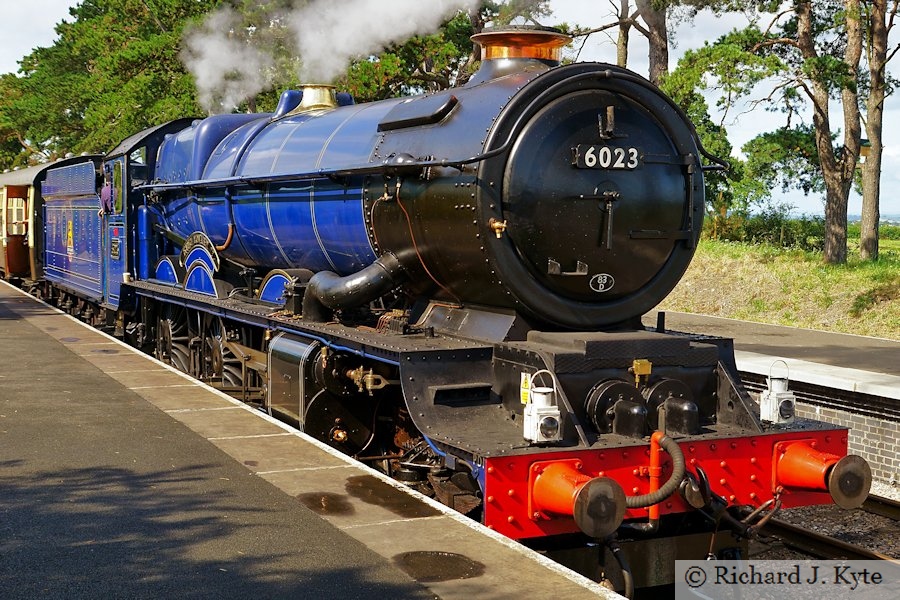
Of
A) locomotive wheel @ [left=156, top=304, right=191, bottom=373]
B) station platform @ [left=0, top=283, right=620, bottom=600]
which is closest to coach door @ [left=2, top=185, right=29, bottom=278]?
locomotive wheel @ [left=156, top=304, right=191, bottom=373]

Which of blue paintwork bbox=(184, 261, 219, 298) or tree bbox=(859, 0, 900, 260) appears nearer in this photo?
blue paintwork bbox=(184, 261, 219, 298)

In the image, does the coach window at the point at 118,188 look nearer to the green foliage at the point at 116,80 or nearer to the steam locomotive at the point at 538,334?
the steam locomotive at the point at 538,334

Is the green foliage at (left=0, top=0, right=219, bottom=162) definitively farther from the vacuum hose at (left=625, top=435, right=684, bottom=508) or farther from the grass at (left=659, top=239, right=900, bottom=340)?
the vacuum hose at (left=625, top=435, right=684, bottom=508)

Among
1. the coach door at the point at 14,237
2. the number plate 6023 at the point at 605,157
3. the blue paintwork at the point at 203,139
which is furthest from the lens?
the coach door at the point at 14,237

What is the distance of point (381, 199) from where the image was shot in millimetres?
6691

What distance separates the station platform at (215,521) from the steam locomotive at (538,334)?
40cm

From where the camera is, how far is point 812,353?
13.6 meters

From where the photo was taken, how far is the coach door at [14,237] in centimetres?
2306

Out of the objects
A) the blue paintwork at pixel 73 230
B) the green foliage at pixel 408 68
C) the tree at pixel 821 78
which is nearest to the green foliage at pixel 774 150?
the tree at pixel 821 78

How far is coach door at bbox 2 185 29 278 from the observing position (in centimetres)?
2306

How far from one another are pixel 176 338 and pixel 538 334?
6740mm

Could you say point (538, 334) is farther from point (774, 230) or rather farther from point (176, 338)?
point (774, 230)

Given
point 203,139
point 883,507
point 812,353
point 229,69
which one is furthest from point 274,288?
point 229,69

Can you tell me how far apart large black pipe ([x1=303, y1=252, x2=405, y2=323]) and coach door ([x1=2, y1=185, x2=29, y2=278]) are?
60.1 feet
